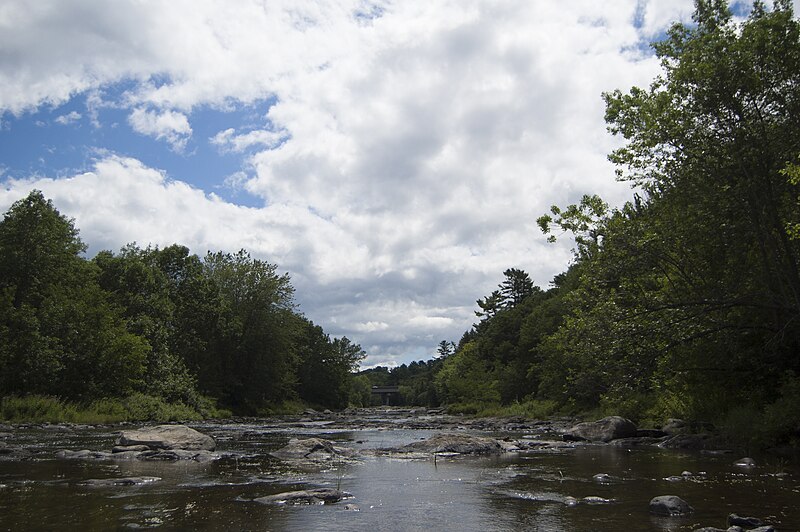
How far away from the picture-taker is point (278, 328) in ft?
259

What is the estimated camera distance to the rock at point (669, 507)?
9.48 meters

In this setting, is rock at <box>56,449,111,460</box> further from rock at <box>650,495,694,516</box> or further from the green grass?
the green grass

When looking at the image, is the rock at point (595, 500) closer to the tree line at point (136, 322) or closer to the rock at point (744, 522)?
the rock at point (744, 522)

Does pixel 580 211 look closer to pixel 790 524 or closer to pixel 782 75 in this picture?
pixel 782 75

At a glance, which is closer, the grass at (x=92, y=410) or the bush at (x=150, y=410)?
the grass at (x=92, y=410)

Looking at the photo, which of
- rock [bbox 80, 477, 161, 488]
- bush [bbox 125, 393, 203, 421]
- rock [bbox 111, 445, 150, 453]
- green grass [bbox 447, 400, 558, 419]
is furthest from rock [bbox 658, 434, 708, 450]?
bush [bbox 125, 393, 203, 421]

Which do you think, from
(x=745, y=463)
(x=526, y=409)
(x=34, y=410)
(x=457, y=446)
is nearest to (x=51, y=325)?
(x=34, y=410)

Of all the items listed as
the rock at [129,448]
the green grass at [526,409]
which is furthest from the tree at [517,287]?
the rock at [129,448]

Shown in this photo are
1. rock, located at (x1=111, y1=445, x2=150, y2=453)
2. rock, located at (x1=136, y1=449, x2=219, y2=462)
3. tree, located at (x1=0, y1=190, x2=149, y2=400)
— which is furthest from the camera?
tree, located at (x1=0, y1=190, x2=149, y2=400)

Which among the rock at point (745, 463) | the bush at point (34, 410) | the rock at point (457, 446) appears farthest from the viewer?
the bush at point (34, 410)

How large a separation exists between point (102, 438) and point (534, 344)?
54.0m

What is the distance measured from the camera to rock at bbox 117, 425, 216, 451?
20000 millimetres

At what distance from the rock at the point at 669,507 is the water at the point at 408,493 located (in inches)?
7.7

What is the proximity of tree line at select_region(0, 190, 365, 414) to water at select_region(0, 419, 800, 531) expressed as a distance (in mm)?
27299
